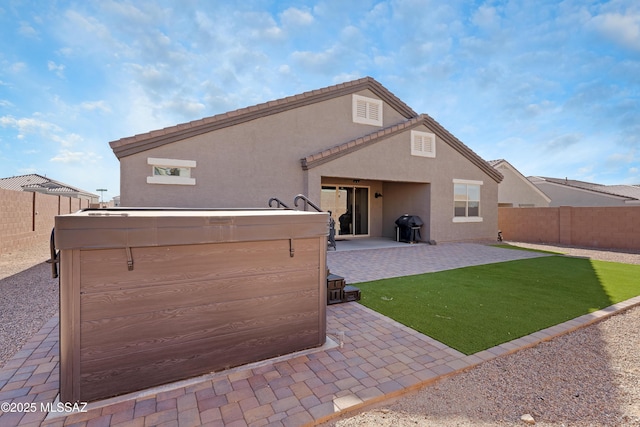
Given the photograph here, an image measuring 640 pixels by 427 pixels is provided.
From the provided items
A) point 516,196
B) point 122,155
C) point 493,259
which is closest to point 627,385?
point 493,259

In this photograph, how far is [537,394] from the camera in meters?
2.78

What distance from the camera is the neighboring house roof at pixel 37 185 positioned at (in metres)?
27.6

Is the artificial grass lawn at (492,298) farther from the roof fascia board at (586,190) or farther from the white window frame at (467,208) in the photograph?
the roof fascia board at (586,190)

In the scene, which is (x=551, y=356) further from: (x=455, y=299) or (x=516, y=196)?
(x=516, y=196)

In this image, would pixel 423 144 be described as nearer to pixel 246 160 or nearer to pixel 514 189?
pixel 246 160

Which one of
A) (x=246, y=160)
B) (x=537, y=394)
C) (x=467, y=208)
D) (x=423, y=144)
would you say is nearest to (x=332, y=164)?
(x=246, y=160)

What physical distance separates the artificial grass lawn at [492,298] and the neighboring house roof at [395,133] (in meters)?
5.65

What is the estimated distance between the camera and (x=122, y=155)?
863 centimetres

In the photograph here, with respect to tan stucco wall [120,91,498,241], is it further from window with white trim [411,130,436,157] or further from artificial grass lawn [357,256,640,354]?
artificial grass lawn [357,256,640,354]

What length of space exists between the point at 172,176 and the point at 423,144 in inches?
413

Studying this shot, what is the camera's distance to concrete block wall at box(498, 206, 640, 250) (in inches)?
524

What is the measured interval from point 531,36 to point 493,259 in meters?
9.35

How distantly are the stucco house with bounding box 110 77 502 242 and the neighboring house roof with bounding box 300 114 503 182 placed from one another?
4 cm

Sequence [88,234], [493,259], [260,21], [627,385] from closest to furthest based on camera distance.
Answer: [88,234] → [627,385] → [493,259] → [260,21]
